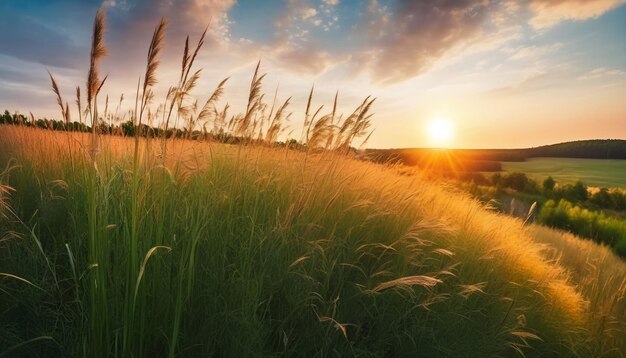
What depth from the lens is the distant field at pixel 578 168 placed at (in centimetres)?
2941

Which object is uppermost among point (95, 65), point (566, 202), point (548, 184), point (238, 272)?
point (95, 65)

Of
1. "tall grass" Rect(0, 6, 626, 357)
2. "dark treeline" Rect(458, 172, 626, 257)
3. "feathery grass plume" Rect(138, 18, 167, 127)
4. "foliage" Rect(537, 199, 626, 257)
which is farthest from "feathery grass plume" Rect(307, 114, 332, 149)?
"foliage" Rect(537, 199, 626, 257)

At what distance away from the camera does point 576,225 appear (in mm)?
14680

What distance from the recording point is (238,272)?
226cm

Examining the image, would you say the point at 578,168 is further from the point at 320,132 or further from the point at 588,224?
the point at 320,132

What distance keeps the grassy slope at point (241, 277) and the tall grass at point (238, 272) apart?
0.6 inches

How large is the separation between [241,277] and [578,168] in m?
38.6

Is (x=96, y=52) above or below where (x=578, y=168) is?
above

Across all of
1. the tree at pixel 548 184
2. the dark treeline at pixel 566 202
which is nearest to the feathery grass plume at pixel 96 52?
the dark treeline at pixel 566 202

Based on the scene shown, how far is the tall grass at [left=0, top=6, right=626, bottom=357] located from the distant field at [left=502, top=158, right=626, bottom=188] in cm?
2874

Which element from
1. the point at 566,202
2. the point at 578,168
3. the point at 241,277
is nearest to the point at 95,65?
the point at 241,277

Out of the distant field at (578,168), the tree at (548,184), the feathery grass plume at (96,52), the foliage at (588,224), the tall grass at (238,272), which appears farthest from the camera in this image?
the distant field at (578,168)

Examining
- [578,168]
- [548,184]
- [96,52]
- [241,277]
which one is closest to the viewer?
[96,52]

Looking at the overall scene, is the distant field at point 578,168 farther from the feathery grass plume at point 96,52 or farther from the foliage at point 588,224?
the feathery grass plume at point 96,52
